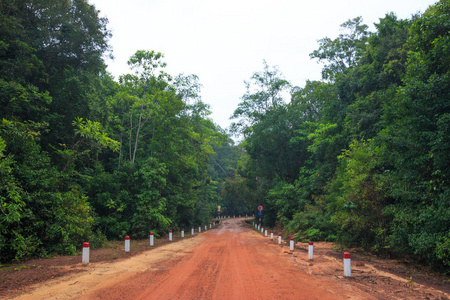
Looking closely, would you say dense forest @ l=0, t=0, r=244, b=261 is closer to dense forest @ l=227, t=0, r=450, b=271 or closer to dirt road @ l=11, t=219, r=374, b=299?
dirt road @ l=11, t=219, r=374, b=299

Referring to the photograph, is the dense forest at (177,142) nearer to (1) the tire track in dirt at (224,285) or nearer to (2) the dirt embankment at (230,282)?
(2) the dirt embankment at (230,282)

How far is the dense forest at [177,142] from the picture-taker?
8.58 meters

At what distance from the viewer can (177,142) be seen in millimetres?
23062

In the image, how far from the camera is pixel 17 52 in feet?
39.7

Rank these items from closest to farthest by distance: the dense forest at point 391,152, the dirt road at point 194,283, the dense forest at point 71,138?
the dirt road at point 194,283 < the dense forest at point 391,152 < the dense forest at point 71,138

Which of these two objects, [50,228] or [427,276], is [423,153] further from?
[50,228]

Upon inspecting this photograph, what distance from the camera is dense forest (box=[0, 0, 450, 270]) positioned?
8578 millimetres

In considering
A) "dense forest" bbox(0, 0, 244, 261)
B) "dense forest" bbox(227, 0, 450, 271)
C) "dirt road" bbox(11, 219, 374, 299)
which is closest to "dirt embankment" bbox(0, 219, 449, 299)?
"dirt road" bbox(11, 219, 374, 299)

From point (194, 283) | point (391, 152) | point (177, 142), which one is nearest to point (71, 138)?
point (177, 142)

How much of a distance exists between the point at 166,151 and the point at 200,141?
1081 cm

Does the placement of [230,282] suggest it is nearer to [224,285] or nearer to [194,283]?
[224,285]

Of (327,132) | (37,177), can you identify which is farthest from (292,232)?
(37,177)

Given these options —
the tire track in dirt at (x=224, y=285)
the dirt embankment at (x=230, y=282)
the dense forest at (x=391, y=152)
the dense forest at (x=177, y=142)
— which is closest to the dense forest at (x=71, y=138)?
the dense forest at (x=177, y=142)

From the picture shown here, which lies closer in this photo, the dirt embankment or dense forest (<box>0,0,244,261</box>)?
the dirt embankment
